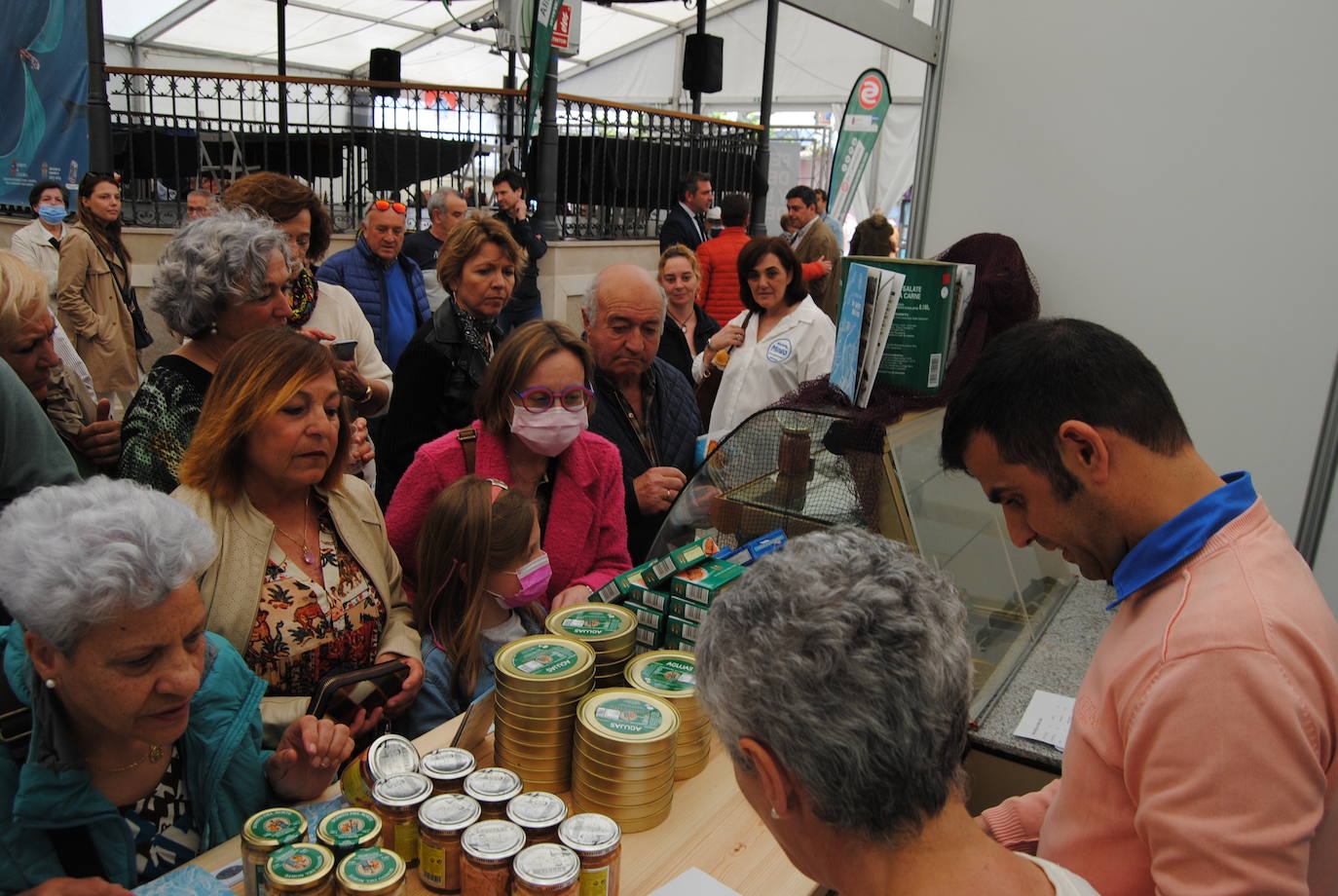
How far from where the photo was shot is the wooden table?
1671 millimetres

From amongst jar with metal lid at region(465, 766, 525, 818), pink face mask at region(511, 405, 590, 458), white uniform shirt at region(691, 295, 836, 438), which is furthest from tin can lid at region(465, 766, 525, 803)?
white uniform shirt at region(691, 295, 836, 438)

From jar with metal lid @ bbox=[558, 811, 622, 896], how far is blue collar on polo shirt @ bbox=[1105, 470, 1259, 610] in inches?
36.7

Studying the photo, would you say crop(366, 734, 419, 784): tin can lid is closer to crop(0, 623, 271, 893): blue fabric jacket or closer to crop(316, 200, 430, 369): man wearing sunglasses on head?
crop(0, 623, 271, 893): blue fabric jacket

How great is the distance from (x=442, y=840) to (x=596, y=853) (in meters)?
0.26

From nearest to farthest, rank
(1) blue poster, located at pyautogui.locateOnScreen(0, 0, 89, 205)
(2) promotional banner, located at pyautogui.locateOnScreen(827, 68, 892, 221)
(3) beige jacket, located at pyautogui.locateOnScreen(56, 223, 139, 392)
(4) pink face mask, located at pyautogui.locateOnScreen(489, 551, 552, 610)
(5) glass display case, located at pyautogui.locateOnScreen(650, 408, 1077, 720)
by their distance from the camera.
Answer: (4) pink face mask, located at pyautogui.locateOnScreen(489, 551, 552, 610), (5) glass display case, located at pyautogui.locateOnScreen(650, 408, 1077, 720), (2) promotional banner, located at pyautogui.locateOnScreen(827, 68, 892, 221), (3) beige jacket, located at pyautogui.locateOnScreen(56, 223, 139, 392), (1) blue poster, located at pyautogui.locateOnScreen(0, 0, 89, 205)

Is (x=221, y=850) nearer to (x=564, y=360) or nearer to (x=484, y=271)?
(x=564, y=360)

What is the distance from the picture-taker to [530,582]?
2.44 metres

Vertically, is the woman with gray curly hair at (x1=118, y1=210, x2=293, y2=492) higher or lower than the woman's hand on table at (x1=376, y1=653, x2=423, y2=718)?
higher

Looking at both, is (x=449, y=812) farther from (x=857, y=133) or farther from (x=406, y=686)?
(x=857, y=133)

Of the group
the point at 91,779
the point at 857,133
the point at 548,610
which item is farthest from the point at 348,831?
the point at 857,133

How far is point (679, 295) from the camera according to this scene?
5.60m

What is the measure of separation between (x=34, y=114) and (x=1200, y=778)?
382 inches

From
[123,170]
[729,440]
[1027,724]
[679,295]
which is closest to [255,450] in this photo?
[729,440]

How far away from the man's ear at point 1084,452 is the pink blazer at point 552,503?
1522 millimetres
